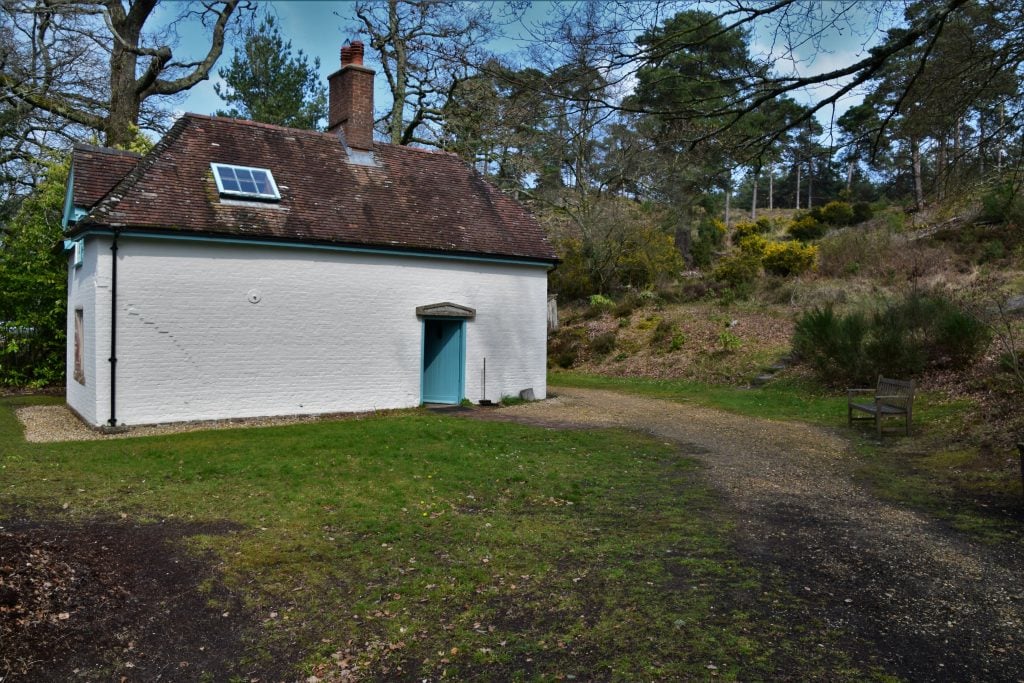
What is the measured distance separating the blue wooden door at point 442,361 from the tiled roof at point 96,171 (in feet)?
24.9

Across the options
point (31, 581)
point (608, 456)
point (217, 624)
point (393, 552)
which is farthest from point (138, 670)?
point (608, 456)

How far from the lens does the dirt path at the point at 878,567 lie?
4.79m

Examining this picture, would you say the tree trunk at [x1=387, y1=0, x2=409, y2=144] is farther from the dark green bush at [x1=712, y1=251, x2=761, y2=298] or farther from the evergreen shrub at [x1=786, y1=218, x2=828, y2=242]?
the evergreen shrub at [x1=786, y1=218, x2=828, y2=242]

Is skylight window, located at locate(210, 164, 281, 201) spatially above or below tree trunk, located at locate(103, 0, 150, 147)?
below

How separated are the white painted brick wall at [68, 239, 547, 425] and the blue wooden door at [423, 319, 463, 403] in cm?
36

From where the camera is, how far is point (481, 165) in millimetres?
29219

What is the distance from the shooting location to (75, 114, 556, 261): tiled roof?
14.7 meters

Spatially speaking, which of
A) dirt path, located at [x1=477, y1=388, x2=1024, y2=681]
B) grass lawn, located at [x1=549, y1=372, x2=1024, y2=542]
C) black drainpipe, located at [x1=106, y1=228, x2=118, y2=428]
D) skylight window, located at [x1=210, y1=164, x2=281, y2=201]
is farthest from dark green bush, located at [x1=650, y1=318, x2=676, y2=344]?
black drainpipe, located at [x1=106, y1=228, x2=118, y2=428]

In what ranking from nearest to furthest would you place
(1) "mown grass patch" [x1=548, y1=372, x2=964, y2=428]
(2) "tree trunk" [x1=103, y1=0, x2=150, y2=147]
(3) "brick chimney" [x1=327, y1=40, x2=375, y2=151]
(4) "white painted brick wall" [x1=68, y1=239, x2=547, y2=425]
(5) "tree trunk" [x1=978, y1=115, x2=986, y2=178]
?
(5) "tree trunk" [x1=978, y1=115, x2=986, y2=178] < (4) "white painted brick wall" [x1=68, y1=239, x2=547, y2=425] < (1) "mown grass patch" [x1=548, y1=372, x2=964, y2=428] < (3) "brick chimney" [x1=327, y1=40, x2=375, y2=151] < (2) "tree trunk" [x1=103, y1=0, x2=150, y2=147]

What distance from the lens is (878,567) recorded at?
630cm

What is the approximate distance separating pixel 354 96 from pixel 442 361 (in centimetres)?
710

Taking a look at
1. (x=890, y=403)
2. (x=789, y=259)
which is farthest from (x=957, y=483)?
(x=789, y=259)

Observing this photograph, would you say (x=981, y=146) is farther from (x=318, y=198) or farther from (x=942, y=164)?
(x=318, y=198)

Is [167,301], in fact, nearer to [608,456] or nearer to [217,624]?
[608,456]
